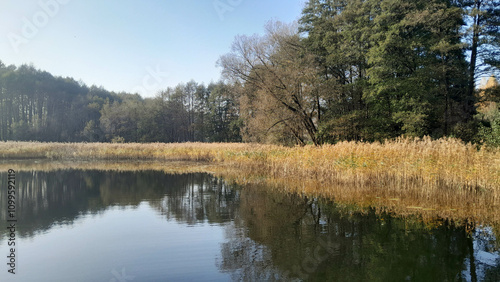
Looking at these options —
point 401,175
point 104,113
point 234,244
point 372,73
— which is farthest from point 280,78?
point 104,113

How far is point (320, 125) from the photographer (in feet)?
79.6

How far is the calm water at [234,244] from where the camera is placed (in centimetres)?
456

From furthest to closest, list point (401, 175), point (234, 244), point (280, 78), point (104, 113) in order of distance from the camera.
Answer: point (104, 113) < point (280, 78) < point (401, 175) < point (234, 244)

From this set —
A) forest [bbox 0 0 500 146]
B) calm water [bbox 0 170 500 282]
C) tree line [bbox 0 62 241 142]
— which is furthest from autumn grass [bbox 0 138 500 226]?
tree line [bbox 0 62 241 142]

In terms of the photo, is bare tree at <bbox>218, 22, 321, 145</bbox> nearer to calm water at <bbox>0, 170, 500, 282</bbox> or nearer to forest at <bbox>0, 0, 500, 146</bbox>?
forest at <bbox>0, 0, 500, 146</bbox>

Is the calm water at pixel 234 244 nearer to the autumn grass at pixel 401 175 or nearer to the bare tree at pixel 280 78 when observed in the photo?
the autumn grass at pixel 401 175

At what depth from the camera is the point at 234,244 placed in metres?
5.82

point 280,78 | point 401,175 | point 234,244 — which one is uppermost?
point 280,78

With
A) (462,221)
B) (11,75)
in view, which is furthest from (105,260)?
(11,75)

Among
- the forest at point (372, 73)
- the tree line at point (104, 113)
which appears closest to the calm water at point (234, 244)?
the forest at point (372, 73)

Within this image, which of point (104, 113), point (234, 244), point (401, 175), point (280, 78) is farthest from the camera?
point (104, 113)

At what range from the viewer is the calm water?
4559 mm

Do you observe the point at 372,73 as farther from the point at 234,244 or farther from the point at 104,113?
the point at 104,113

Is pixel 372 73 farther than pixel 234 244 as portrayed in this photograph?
Yes
